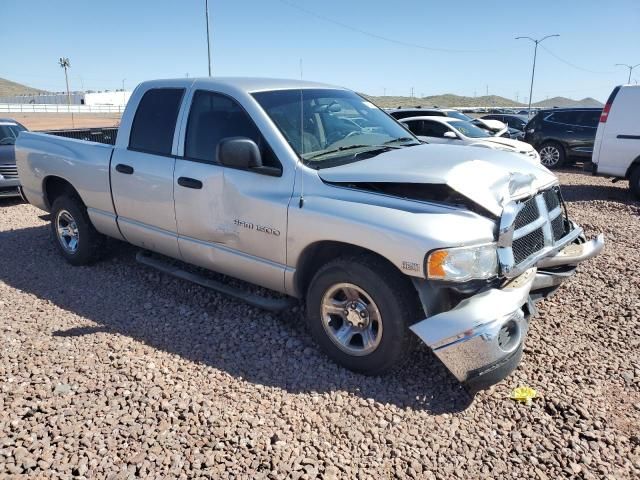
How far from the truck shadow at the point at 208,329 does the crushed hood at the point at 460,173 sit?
1245mm

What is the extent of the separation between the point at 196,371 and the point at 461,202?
206 centimetres

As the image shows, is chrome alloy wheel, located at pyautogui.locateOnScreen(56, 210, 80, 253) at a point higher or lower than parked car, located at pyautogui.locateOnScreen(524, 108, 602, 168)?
lower

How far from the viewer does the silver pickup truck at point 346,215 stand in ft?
9.77

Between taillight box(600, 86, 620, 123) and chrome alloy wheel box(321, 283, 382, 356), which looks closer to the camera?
chrome alloy wheel box(321, 283, 382, 356)

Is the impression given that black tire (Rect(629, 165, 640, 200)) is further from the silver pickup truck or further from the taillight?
the silver pickup truck

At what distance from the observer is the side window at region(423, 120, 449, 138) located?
1201 centimetres

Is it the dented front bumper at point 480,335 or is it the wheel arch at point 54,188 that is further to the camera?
the wheel arch at point 54,188

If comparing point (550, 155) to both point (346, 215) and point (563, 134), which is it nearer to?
point (563, 134)

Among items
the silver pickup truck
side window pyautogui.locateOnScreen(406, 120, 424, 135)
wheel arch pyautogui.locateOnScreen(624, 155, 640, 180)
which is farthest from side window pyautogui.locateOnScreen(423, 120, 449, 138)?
the silver pickup truck

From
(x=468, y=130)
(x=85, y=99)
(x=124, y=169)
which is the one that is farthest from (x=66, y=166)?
(x=85, y=99)

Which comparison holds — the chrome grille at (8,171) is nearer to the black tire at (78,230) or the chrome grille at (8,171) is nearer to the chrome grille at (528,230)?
the black tire at (78,230)

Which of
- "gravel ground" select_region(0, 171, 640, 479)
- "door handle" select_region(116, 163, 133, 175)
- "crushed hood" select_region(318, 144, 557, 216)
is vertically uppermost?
A: "crushed hood" select_region(318, 144, 557, 216)

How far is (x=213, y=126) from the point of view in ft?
13.5

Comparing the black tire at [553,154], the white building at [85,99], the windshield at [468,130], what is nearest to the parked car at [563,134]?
the black tire at [553,154]
